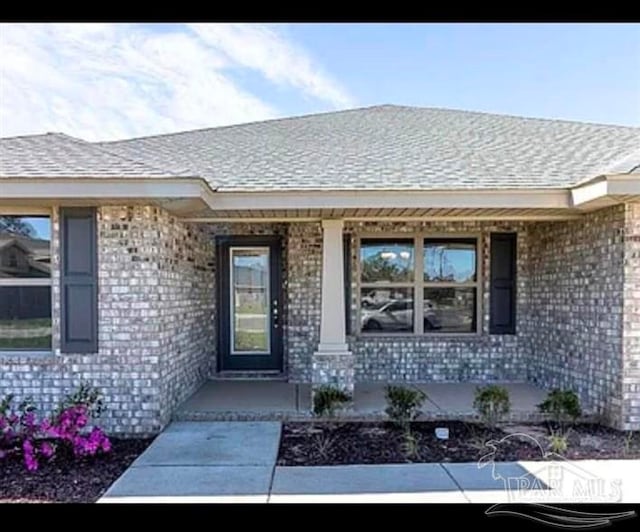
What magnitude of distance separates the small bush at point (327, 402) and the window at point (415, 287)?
2.21 metres

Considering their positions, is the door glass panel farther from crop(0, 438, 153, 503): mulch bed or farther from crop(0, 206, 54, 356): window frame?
crop(0, 438, 153, 503): mulch bed

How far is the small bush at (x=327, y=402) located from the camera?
19.9 ft

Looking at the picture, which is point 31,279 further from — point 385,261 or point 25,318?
point 385,261

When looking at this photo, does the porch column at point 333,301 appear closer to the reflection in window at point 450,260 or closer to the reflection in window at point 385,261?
the reflection in window at point 385,261

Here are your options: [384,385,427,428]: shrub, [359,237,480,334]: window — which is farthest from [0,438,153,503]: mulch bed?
[359,237,480,334]: window

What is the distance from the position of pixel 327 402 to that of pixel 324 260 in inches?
68.1

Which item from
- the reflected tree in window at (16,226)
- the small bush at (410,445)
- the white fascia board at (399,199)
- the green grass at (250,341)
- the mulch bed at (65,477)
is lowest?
the mulch bed at (65,477)

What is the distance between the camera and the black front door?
8375 millimetres

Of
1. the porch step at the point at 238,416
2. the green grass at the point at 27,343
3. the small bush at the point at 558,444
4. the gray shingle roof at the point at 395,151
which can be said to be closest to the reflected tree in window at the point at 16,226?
the green grass at the point at 27,343

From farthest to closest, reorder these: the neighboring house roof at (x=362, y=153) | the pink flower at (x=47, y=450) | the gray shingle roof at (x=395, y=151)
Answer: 1. the gray shingle roof at (x=395, y=151)
2. the neighboring house roof at (x=362, y=153)
3. the pink flower at (x=47, y=450)

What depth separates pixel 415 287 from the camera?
8.20 meters

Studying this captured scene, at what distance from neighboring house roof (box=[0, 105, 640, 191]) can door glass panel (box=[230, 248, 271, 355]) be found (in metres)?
1.67
